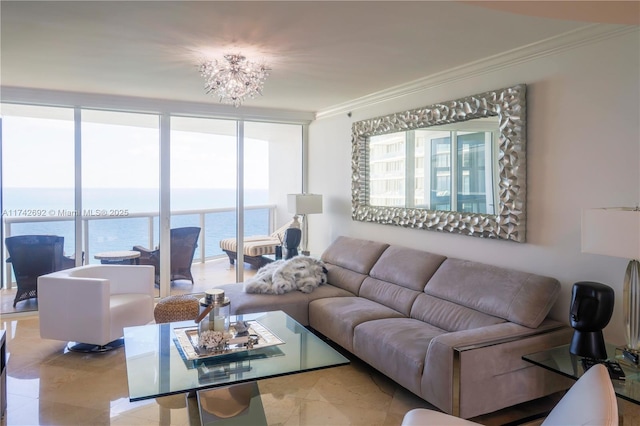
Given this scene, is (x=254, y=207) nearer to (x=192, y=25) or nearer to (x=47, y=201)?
(x=47, y=201)

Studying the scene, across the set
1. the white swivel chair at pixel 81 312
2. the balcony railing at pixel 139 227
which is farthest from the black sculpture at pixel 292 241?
the white swivel chair at pixel 81 312

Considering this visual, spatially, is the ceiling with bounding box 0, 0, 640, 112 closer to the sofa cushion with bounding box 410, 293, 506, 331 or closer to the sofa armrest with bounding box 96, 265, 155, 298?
the sofa armrest with bounding box 96, 265, 155, 298

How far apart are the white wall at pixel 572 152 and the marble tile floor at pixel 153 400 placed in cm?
94

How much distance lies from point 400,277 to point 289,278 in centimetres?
106

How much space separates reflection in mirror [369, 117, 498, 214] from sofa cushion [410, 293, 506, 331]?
82 centimetres

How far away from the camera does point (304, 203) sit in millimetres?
5605

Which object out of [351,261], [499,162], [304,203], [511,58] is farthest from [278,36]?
[304,203]

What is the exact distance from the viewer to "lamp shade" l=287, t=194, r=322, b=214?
220 inches

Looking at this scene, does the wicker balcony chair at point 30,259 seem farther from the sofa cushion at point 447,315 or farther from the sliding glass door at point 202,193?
the sofa cushion at point 447,315

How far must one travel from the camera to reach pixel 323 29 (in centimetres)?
287

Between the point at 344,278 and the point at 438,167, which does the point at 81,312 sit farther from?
the point at 438,167

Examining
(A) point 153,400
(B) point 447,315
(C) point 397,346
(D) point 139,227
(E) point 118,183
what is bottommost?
(A) point 153,400

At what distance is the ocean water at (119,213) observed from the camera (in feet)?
16.0

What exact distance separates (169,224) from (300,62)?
9.49 feet
